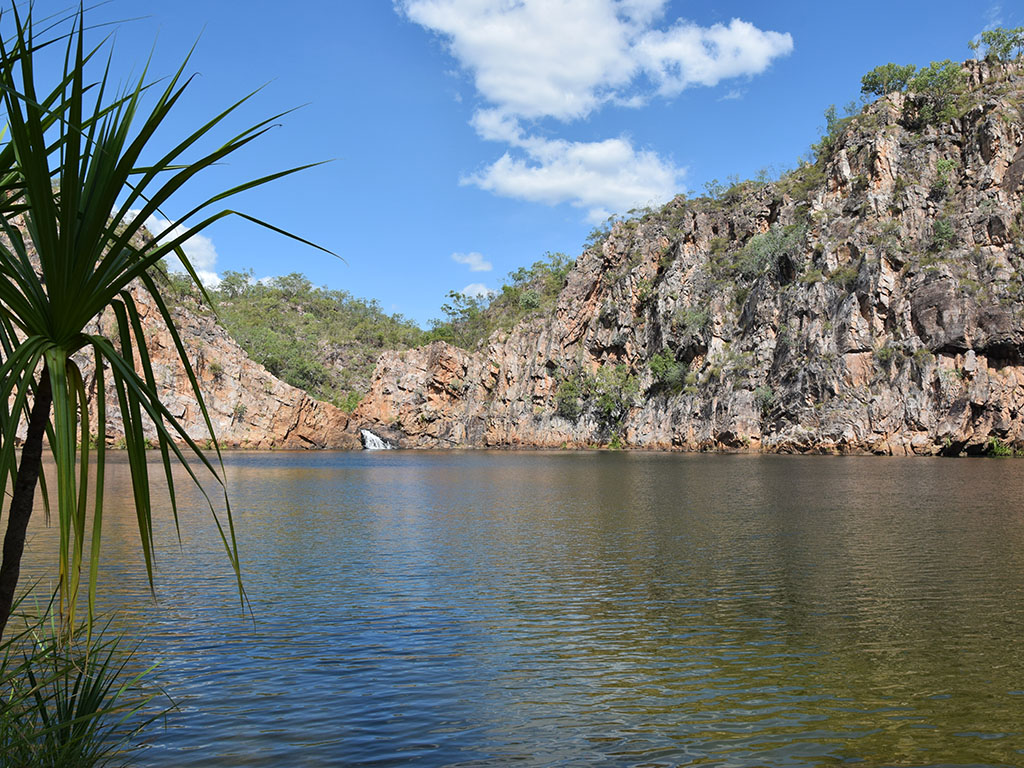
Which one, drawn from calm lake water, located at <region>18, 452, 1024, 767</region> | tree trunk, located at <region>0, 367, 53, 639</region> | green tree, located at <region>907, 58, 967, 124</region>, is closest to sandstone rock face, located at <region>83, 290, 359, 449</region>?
calm lake water, located at <region>18, 452, 1024, 767</region>

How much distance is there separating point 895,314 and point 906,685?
250ft

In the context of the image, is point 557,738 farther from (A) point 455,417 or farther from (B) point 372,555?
(A) point 455,417

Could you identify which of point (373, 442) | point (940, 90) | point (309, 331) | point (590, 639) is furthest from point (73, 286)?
point (309, 331)

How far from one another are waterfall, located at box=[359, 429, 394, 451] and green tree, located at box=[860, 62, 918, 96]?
87862 mm

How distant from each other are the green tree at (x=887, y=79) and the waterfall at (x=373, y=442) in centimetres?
8786

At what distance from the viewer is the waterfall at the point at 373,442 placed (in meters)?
123

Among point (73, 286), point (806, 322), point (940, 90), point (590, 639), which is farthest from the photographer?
point (940, 90)

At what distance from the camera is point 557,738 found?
8453 mm

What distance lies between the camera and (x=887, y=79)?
10456 cm

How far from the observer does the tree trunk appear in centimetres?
441

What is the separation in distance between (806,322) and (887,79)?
1718 inches

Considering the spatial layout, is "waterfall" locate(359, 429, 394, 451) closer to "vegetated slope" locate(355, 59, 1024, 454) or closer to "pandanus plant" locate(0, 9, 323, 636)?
"vegetated slope" locate(355, 59, 1024, 454)

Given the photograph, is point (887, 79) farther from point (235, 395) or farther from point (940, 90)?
point (235, 395)

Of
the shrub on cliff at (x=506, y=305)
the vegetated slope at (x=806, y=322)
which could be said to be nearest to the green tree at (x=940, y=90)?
the vegetated slope at (x=806, y=322)
